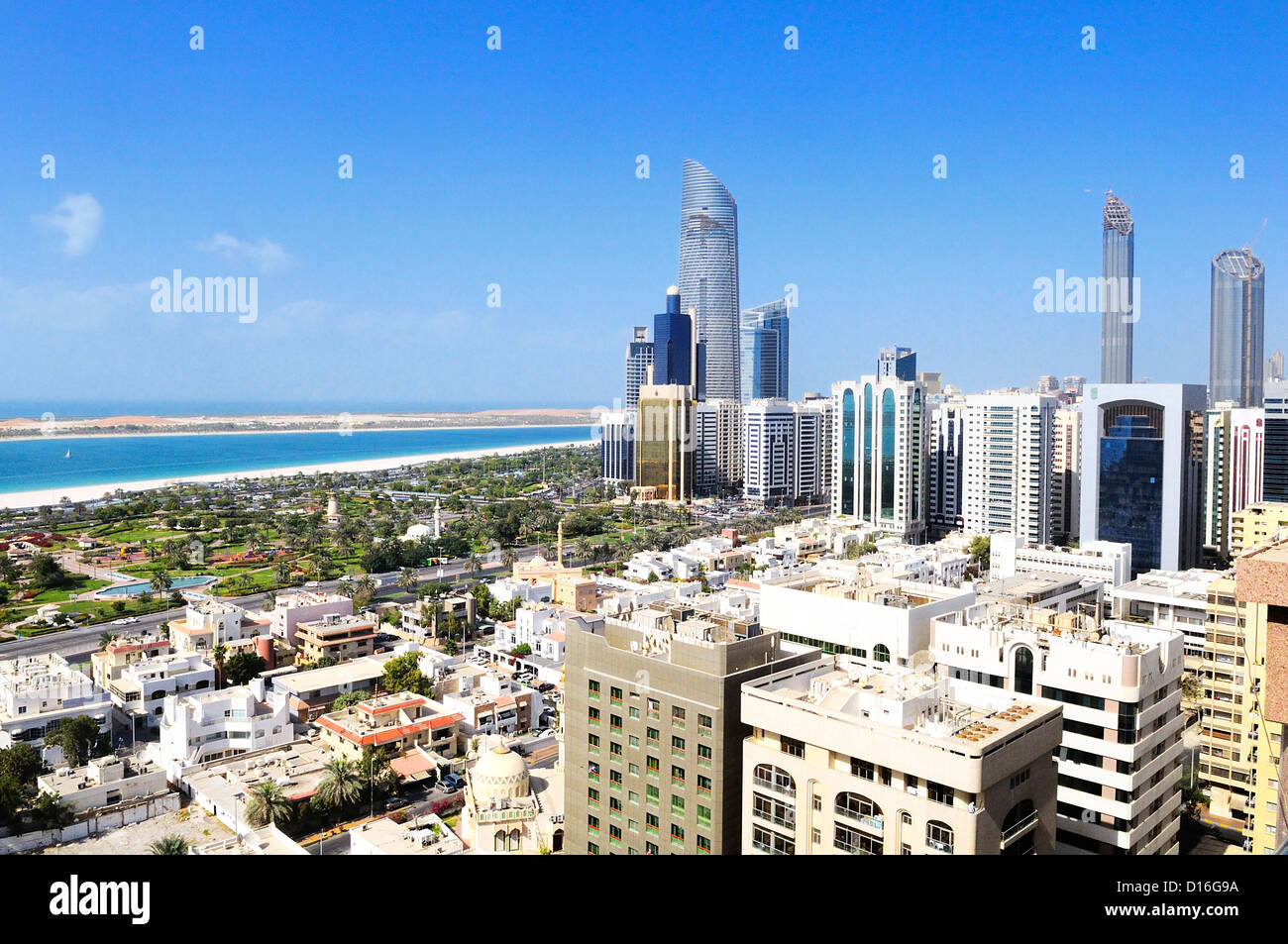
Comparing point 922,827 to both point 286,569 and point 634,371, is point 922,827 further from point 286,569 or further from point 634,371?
point 634,371

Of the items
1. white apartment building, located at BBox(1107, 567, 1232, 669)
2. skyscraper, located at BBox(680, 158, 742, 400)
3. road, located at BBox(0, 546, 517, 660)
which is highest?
skyscraper, located at BBox(680, 158, 742, 400)

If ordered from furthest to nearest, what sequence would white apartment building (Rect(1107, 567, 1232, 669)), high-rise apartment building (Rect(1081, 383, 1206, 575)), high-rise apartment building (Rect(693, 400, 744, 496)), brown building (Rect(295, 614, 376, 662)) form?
high-rise apartment building (Rect(693, 400, 744, 496)) → high-rise apartment building (Rect(1081, 383, 1206, 575)) → brown building (Rect(295, 614, 376, 662)) → white apartment building (Rect(1107, 567, 1232, 669))

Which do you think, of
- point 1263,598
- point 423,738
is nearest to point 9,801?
point 423,738

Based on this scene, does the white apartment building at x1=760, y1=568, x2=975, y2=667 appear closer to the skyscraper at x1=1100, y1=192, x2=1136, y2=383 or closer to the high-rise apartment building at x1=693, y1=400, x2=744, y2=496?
the high-rise apartment building at x1=693, y1=400, x2=744, y2=496

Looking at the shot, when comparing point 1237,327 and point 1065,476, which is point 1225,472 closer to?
point 1065,476

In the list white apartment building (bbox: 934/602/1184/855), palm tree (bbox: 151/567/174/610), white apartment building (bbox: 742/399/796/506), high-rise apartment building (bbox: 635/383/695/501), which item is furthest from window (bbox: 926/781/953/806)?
high-rise apartment building (bbox: 635/383/695/501)

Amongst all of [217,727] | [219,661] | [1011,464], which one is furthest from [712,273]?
[217,727]
